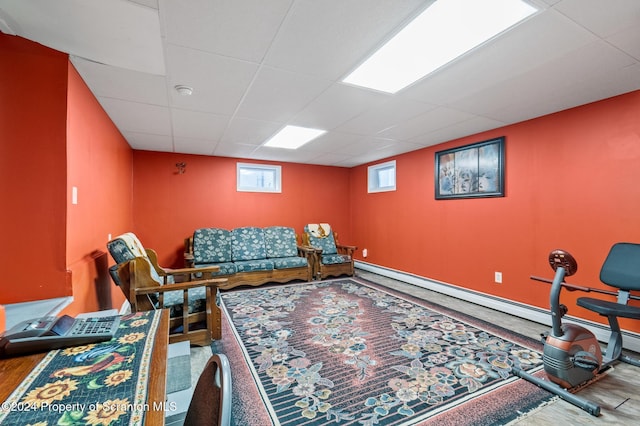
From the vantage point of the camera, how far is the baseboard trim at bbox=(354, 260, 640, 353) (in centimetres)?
250

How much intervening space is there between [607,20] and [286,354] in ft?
10.0

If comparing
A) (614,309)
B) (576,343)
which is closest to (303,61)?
(576,343)

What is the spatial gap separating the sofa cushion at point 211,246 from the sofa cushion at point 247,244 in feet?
0.33

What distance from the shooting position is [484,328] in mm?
2873

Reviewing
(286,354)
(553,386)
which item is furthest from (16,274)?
(553,386)

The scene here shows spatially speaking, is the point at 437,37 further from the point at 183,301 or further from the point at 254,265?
the point at 254,265

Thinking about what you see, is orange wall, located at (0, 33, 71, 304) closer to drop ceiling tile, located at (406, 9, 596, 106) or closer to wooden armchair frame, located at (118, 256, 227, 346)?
wooden armchair frame, located at (118, 256, 227, 346)

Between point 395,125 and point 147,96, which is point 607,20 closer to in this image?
point 395,125

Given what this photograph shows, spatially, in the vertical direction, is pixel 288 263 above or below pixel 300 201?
below

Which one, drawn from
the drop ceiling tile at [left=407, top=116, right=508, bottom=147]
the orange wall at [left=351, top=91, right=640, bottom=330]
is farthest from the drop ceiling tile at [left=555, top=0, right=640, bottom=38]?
the drop ceiling tile at [left=407, top=116, right=508, bottom=147]

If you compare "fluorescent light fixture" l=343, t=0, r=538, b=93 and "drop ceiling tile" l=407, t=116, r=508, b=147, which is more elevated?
"fluorescent light fixture" l=343, t=0, r=538, b=93

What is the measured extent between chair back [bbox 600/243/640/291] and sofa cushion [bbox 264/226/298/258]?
4.07 meters

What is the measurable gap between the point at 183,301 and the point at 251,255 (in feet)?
7.90

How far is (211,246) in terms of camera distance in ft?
15.4
